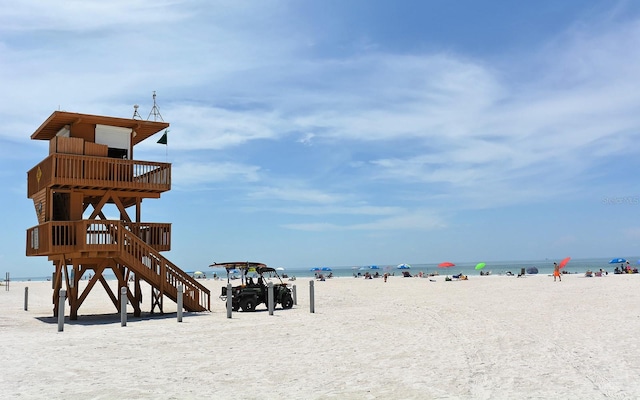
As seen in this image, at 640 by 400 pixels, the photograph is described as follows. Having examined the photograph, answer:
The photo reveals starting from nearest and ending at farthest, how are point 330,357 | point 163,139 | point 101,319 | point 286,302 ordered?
point 330,357
point 101,319
point 286,302
point 163,139

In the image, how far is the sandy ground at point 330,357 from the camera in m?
8.48

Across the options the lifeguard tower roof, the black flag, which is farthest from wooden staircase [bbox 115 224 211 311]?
the black flag

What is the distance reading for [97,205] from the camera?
21.0 metres

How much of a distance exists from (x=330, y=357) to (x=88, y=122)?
14296mm

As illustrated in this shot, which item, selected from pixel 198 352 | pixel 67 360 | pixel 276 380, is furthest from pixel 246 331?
pixel 276 380

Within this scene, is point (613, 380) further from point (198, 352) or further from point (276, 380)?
point (198, 352)

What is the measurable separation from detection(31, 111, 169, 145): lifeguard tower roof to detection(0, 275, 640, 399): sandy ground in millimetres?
7102

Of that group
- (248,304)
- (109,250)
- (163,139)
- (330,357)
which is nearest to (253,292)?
(248,304)

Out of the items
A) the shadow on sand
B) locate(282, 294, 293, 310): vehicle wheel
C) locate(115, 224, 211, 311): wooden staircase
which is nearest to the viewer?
the shadow on sand

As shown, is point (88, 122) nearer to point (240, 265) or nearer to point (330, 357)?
point (240, 265)

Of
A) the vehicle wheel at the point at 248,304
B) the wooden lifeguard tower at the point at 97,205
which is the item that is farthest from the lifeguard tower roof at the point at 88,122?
the vehicle wheel at the point at 248,304

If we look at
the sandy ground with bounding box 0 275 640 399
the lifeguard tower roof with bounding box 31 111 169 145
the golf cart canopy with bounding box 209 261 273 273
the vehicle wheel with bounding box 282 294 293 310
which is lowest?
the sandy ground with bounding box 0 275 640 399

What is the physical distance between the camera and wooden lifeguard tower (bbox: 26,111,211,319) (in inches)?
761

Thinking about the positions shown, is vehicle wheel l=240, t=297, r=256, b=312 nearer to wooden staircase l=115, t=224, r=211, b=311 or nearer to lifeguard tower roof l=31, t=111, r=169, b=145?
wooden staircase l=115, t=224, r=211, b=311
